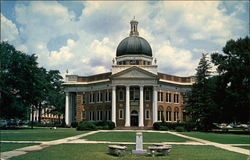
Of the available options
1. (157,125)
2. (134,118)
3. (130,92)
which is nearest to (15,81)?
(130,92)

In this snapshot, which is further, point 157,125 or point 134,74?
point 134,74

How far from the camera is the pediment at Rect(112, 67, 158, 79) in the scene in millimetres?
65250

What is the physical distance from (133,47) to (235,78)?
26667 millimetres

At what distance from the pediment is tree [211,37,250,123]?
14279mm

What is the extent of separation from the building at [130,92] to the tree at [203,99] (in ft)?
22.6

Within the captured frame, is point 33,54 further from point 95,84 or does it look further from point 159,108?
point 159,108

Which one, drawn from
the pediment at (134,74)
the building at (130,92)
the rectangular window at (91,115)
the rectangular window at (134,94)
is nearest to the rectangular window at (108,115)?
the building at (130,92)

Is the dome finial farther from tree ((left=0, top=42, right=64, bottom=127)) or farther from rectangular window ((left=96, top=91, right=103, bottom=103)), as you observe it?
tree ((left=0, top=42, right=64, bottom=127))

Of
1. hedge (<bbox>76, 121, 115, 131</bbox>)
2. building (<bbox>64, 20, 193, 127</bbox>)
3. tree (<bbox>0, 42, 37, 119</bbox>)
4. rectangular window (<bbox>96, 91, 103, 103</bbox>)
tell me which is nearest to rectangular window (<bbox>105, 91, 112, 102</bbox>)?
building (<bbox>64, 20, 193, 127</bbox>)

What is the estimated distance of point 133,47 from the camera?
71688 mm

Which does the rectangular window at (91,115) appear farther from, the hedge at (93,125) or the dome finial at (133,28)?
the dome finial at (133,28)

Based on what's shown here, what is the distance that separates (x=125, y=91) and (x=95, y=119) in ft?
35.3

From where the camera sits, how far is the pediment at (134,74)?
6525 centimetres

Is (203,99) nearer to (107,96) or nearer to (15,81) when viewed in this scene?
(107,96)
